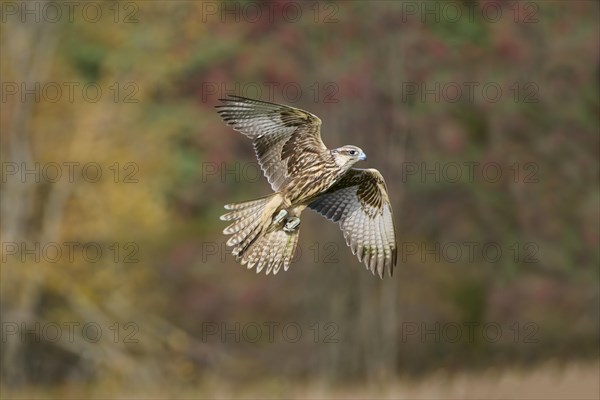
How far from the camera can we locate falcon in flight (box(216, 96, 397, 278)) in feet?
24.4

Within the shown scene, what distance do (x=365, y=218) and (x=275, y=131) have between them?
2.90 ft

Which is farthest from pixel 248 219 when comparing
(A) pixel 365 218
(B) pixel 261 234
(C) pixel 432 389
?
(C) pixel 432 389

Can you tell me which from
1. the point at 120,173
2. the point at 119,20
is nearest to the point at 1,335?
the point at 120,173

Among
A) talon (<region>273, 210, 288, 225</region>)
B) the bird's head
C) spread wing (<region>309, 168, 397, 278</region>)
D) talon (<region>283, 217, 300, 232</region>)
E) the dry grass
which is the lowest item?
the dry grass

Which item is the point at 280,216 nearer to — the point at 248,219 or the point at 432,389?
the point at 248,219

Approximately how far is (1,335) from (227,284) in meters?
3.70

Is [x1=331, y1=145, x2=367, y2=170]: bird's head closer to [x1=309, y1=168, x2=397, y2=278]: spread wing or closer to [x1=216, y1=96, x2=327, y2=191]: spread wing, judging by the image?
[x1=216, y1=96, x2=327, y2=191]: spread wing

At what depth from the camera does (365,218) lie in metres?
8.29

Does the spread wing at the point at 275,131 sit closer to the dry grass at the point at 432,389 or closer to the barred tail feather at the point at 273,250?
the barred tail feather at the point at 273,250

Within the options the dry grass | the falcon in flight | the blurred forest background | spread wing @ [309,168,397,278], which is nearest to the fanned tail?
the falcon in flight

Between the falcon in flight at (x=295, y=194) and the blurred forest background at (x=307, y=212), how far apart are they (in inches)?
322

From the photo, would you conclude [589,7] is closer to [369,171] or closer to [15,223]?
[15,223]

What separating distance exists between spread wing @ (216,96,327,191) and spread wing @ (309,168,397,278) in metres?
0.50

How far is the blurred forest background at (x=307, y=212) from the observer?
17500 millimetres
